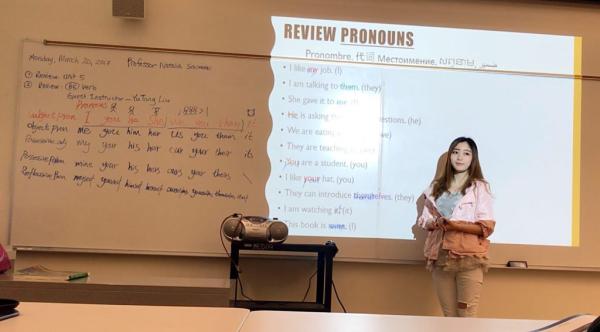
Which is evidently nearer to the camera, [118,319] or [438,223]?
[118,319]

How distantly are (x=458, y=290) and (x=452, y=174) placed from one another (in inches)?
26.4

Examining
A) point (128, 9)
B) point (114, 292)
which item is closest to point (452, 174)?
point (114, 292)

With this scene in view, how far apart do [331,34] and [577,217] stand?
6.38ft

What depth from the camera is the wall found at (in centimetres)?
302

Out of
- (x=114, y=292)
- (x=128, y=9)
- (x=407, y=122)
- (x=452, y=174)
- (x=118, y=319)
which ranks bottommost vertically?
(x=114, y=292)

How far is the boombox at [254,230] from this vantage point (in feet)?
8.97

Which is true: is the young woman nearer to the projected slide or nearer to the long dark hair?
the long dark hair

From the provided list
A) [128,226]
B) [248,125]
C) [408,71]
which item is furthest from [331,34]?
[128,226]

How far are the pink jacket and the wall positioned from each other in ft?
1.06

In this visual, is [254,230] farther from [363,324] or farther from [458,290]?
[363,324]

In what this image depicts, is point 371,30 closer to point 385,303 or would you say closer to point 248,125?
point 248,125

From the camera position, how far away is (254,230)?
274 cm

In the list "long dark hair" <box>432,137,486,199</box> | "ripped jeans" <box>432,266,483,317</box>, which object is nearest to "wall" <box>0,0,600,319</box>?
"ripped jeans" <box>432,266,483,317</box>

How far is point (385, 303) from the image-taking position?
10.3 ft
